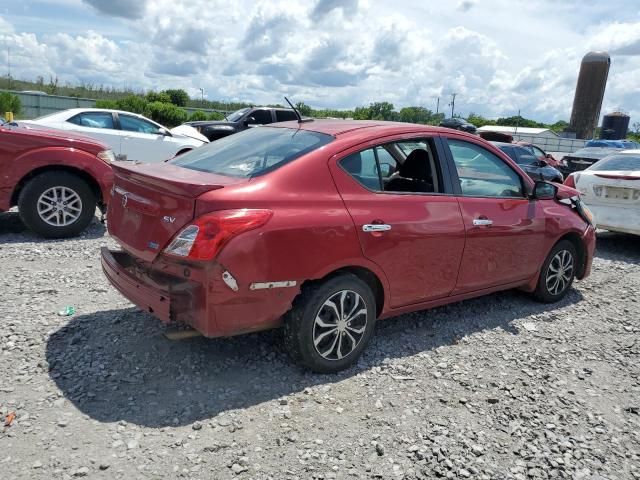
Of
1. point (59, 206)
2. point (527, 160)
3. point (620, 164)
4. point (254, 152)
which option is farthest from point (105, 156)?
point (527, 160)

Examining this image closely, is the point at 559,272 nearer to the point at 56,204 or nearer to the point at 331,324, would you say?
the point at 331,324

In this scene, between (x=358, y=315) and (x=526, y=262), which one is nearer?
(x=358, y=315)

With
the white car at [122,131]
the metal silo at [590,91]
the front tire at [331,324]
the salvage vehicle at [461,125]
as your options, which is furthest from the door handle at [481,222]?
the metal silo at [590,91]

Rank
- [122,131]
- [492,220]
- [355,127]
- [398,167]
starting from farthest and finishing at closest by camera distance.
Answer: [122,131] → [492,220] → [398,167] → [355,127]

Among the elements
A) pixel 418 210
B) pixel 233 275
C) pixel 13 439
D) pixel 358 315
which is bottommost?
pixel 13 439

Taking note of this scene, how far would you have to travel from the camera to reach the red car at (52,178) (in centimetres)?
607

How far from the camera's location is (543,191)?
16.2 feet

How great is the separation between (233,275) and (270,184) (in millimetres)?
618

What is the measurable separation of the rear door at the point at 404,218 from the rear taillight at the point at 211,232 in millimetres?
753

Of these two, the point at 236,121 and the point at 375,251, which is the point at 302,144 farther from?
the point at 236,121

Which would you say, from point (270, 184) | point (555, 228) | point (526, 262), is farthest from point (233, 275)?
point (555, 228)

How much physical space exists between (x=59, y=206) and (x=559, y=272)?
5547mm

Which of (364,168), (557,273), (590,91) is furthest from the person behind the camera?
(590,91)

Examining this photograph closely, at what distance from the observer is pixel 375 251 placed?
11.9ft
